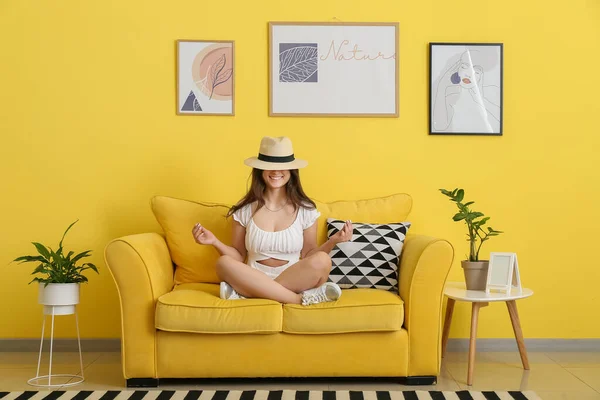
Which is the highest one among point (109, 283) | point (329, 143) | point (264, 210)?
point (329, 143)

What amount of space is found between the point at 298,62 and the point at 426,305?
5.58 feet

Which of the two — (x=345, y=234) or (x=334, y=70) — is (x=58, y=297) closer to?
(x=345, y=234)

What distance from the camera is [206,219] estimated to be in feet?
12.7

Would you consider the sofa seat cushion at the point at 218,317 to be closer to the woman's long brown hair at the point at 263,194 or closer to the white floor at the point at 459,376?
the white floor at the point at 459,376

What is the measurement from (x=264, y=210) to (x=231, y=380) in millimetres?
883

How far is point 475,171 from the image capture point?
4.21 meters

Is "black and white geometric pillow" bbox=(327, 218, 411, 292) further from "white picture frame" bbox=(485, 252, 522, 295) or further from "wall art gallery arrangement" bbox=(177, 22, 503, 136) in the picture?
"wall art gallery arrangement" bbox=(177, 22, 503, 136)

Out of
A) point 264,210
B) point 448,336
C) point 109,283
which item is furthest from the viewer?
point 109,283

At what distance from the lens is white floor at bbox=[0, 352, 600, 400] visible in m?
3.30

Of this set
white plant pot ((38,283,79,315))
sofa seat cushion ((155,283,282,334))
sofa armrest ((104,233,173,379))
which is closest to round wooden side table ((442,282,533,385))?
sofa seat cushion ((155,283,282,334))

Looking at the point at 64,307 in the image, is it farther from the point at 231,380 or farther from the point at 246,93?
the point at 246,93

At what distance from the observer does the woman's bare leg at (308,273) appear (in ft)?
11.0

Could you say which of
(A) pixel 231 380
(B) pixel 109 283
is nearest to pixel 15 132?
(B) pixel 109 283

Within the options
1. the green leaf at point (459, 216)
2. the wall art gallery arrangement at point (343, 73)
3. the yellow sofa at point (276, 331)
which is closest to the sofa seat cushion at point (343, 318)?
the yellow sofa at point (276, 331)
